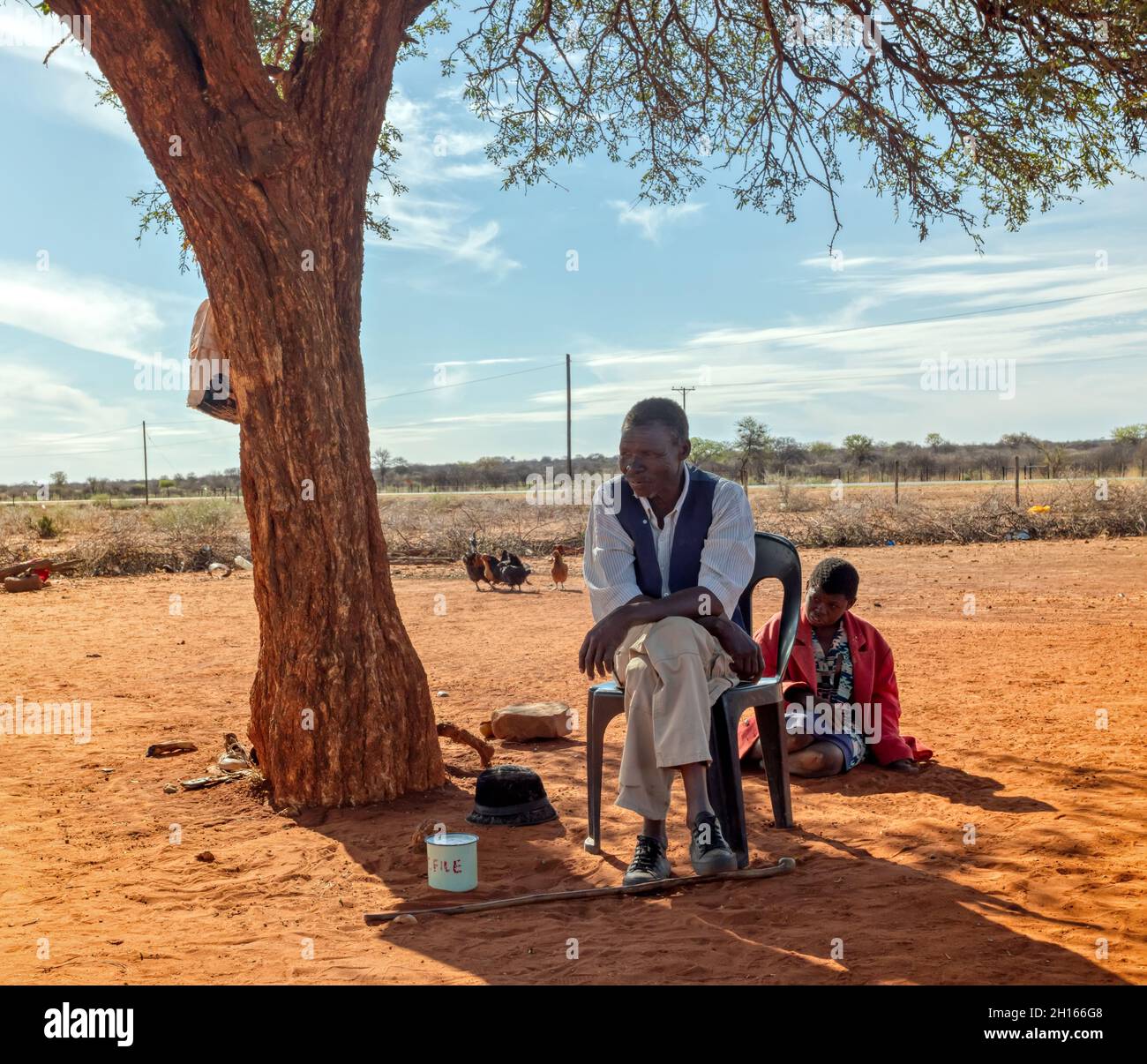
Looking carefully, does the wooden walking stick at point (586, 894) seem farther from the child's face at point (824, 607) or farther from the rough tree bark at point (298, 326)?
the child's face at point (824, 607)

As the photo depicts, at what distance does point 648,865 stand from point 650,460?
1.60 meters

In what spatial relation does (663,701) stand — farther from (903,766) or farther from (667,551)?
(903,766)

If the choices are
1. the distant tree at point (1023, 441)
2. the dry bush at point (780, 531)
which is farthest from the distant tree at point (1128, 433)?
the dry bush at point (780, 531)

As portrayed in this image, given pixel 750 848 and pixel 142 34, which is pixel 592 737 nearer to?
pixel 750 848

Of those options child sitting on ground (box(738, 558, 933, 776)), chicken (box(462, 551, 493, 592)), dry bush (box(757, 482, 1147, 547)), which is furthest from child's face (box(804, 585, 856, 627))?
dry bush (box(757, 482, 1147, 547))

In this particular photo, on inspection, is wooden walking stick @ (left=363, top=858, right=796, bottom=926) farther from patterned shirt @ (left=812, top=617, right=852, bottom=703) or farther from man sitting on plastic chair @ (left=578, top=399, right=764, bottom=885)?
patterned shirt @ (left=812, top=617, right=852, bottom=703)

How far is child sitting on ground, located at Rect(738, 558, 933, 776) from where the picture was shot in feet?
17.9

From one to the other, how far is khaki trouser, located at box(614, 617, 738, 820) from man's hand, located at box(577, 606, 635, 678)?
7 centimetres

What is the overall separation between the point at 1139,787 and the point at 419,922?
347cm

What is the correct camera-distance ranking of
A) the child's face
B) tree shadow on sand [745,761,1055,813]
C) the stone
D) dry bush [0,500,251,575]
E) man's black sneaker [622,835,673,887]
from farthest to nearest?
dry bush [0,500,251,575] < the stone < the child's face < tree shadow on sand [745,761,1055,813] < man's black sneaker [622,835,673,887]

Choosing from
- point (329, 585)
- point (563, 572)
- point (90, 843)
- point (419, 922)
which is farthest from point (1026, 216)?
point (563, 572)

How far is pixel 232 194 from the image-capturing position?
16.8 ft

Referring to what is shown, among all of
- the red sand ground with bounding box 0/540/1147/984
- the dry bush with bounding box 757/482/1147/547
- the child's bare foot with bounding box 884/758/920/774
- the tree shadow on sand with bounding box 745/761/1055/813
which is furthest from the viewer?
the dry bush with bounding box 757/482/1147/547

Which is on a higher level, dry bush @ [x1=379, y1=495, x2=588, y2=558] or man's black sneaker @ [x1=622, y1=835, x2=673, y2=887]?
dry bush @ [x1=379, y1=495, x2=588, y2=558]
